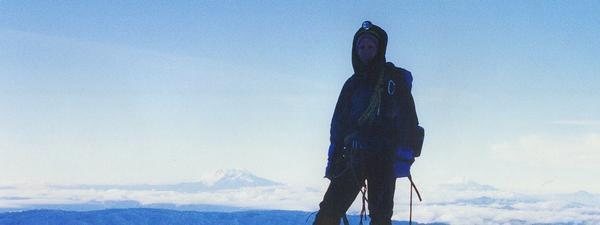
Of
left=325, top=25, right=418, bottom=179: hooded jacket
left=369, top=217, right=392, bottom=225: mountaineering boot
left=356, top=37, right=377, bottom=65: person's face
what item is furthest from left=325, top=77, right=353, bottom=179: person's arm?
left=369, top=217, right=392, bottom=225: mountaineering boot

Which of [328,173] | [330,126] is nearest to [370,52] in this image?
[330,126]

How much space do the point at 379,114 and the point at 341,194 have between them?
90 centimetres

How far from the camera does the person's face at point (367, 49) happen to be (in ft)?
20.8

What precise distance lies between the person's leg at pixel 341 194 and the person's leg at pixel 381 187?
4.9 inches

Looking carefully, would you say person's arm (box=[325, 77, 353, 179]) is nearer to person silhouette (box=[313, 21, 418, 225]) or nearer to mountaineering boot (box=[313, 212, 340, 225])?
person silhouette (box=[313, 21, 418, 225])

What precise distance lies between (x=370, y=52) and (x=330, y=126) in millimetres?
929

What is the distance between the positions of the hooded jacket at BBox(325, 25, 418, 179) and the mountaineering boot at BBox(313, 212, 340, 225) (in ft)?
1.41

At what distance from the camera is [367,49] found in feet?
20.9

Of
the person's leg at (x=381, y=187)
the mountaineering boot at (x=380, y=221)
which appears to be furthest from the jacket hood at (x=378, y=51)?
the mountaineering boot at (x=380, y=221)

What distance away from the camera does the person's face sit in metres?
6.35

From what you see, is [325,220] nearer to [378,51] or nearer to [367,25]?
[378,51]

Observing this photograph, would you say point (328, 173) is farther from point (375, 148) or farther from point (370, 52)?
point (370, 52)

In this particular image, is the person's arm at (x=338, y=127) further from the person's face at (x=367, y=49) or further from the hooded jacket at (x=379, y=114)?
the person's face at (x=367, y=49)

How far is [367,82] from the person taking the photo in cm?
664
